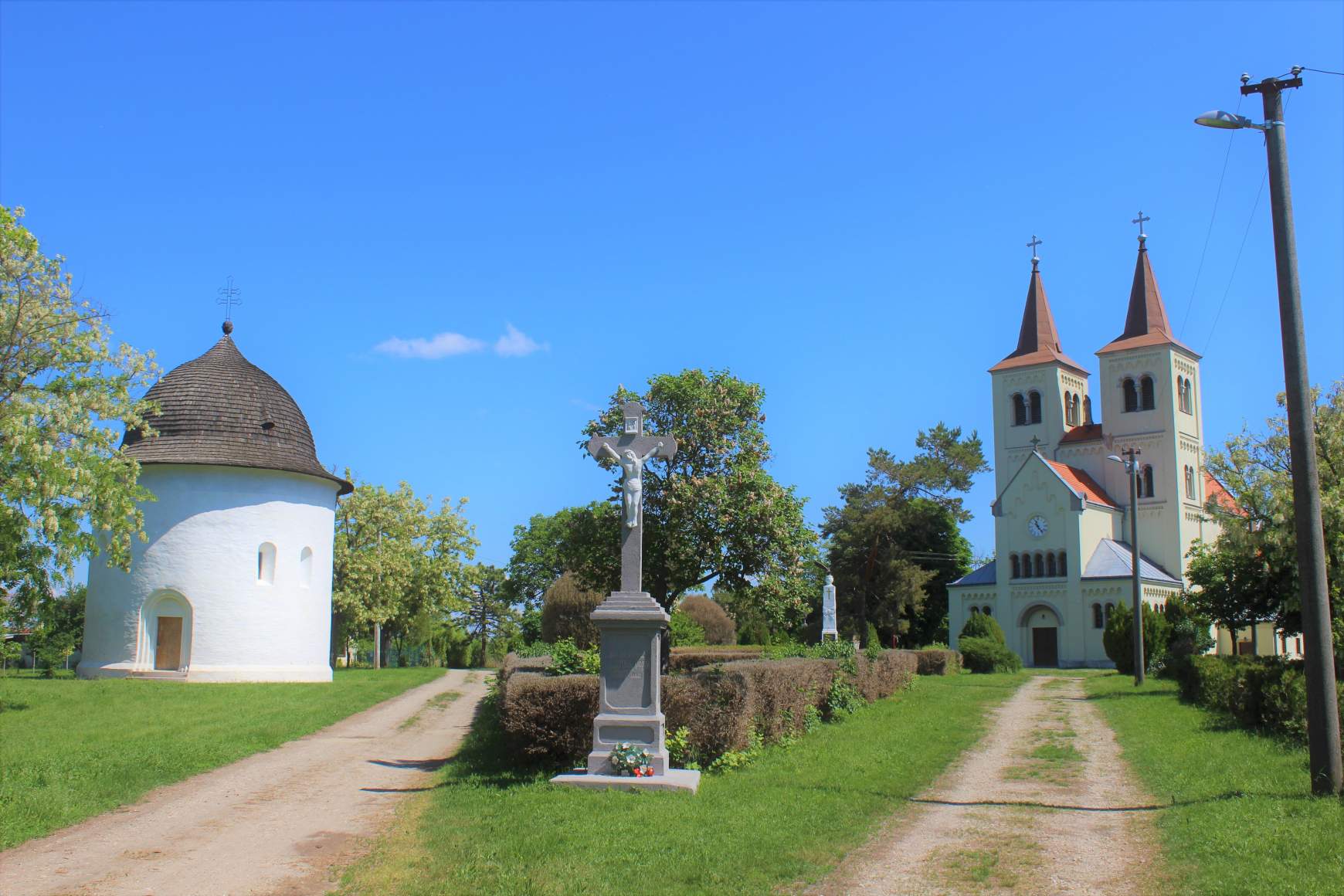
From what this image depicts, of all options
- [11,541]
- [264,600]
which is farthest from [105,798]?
[264,600]

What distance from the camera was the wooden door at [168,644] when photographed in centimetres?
3041

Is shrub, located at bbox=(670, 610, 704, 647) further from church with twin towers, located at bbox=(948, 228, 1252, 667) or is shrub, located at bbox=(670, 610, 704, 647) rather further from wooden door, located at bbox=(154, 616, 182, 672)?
wooden door, located at bbox=(154, 616, 182, 672)

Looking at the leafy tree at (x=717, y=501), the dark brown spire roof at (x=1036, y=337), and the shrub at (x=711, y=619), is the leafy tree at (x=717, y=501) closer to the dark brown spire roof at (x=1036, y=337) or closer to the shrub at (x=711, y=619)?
the shrub at (x=711, y=619)

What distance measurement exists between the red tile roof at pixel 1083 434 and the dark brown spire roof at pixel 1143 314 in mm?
4119

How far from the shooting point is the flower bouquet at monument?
1170 cm

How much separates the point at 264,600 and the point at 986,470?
44.2 metres

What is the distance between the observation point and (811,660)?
19.6 metres

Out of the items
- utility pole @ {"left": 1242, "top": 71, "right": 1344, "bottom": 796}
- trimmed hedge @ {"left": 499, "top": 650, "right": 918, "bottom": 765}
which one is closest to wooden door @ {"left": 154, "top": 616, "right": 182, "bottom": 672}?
trimmed hedge @ {"left": 499, "top": 650, "right": 918, "bottom": 765}

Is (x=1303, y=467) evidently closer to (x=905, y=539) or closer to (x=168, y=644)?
Result: (x=168, y=644)

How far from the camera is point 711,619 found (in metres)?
55.5

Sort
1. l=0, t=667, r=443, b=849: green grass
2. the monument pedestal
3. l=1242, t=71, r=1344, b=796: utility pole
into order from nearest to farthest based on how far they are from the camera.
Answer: l=1242, t=71, r=1344, b=796: utility pole
l=0, t=667, r=443, b=849: green grass
the monument pedestal

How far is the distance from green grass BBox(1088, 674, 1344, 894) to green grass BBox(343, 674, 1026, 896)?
261cm

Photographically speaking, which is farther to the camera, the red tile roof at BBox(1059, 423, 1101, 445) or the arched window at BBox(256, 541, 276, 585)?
the red tile roof at BBox(1059, 423, 1101, 445)

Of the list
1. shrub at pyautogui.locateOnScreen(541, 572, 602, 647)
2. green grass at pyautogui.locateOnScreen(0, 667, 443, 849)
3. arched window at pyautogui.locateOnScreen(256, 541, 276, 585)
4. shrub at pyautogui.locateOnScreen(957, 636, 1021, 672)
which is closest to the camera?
green grass at pyautogui.locateOnScreen(0, 667, 443, 849)
